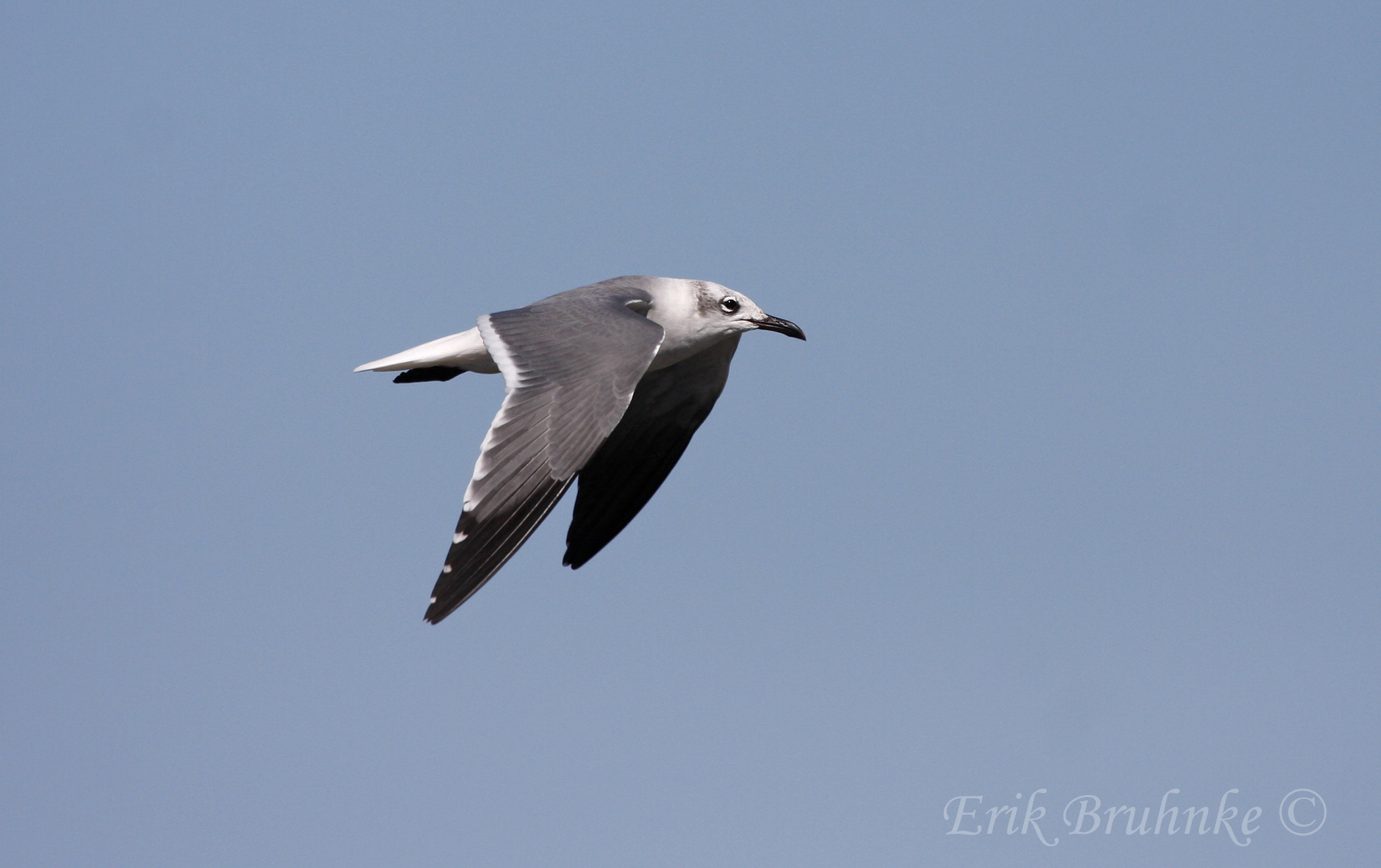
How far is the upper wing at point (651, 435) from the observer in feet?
26.3

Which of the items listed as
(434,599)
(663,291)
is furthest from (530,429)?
(663,291)

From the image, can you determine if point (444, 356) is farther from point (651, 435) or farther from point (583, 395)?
point (651, 435)

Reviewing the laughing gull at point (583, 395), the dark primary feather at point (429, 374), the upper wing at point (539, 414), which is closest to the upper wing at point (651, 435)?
the laughing gull at point (583, 395)

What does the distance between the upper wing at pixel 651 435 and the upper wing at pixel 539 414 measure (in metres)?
1.51

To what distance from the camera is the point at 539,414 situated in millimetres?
5859

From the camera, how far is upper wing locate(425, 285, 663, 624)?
548cm

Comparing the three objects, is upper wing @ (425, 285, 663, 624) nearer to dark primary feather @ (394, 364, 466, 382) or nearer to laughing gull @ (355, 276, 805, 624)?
laughing gull @ (355, 276, 805, 624)

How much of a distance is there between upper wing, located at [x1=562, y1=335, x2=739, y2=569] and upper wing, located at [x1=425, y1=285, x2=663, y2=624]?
59.3 inches

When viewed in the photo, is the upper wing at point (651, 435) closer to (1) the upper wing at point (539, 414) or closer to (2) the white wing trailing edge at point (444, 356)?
(2) the white wing trailing edge at point (444, 356)

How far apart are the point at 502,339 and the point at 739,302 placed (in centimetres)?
197

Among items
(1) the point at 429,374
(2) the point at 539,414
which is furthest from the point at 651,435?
(2) the point at 539,414

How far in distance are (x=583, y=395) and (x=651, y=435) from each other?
2361mm

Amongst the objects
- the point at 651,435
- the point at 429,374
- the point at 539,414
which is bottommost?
the point at 651,435

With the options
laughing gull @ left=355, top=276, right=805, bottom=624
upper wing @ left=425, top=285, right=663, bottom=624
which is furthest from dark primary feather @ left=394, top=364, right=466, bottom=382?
upper wing @ left=425, top=285, right=663, bottom=624
